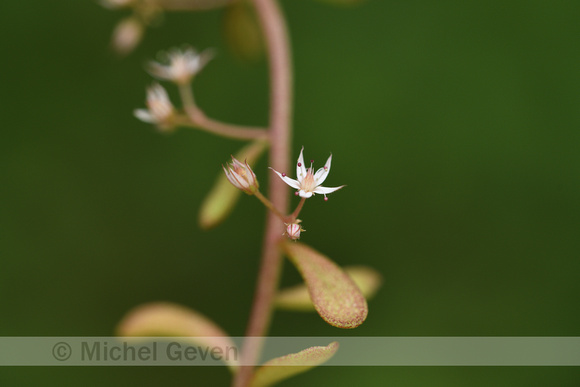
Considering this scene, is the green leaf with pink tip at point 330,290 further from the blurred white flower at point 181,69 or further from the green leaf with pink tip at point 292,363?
the blurred white flower at point 181,69

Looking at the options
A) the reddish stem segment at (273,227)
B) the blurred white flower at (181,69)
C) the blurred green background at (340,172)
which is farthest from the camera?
the blurred green background at (340,172)

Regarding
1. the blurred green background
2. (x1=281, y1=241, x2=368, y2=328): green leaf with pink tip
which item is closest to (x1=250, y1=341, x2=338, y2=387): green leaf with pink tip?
(x1=281, y1=241, x2=368, y2=328): green leaf with pink tip

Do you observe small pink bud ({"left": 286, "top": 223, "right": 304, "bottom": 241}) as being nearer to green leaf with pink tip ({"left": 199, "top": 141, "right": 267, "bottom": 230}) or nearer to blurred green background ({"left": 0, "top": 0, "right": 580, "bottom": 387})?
green leaf with pink tip ({"left": 199, "top": 141, "right": 267, "bottom": 230})

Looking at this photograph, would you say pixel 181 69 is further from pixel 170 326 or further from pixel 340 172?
pixel 340 172

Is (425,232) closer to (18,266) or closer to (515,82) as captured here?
(515,82)

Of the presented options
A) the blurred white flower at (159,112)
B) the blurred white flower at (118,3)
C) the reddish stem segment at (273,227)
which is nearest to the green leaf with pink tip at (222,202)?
the reddish stem segment at (273,227)
